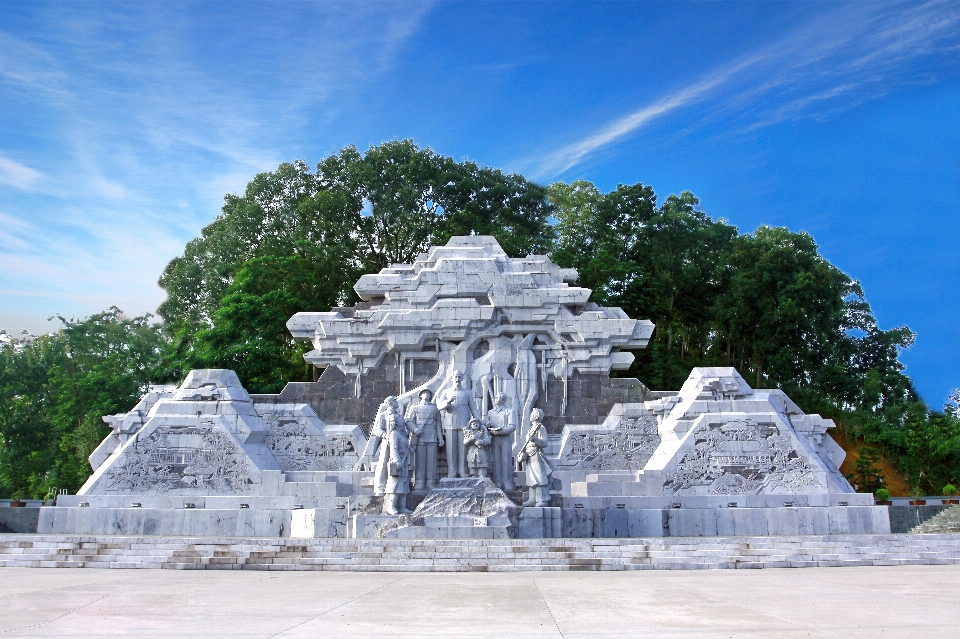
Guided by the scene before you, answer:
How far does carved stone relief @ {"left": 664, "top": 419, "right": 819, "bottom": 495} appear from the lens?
790 inches

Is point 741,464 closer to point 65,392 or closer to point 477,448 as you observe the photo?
point 477,448

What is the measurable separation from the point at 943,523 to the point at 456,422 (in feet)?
38.9

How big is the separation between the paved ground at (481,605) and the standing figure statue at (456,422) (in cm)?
546

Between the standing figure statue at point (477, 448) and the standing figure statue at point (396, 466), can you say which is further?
the standing figure statue at point (477, 448)

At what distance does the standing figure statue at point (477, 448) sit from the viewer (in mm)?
16422

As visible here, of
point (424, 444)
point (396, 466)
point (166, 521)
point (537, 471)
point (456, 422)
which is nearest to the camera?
point (396, 466)

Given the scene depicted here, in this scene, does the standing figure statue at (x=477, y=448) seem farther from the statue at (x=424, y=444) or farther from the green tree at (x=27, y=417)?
the green tree at (x=27, y=417)

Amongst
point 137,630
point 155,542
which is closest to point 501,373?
point 155,542

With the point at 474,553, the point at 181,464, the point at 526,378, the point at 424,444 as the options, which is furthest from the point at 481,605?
the point at 526,378

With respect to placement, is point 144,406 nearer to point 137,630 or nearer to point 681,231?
point 137,630

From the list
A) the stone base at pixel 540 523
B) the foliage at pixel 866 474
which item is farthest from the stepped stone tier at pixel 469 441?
the foliage at pixel 866 474

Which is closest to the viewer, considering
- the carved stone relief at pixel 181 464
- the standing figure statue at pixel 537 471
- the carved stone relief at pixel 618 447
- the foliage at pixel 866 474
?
the standing figure statue at pixel 537 471

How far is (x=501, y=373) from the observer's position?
22469 mm

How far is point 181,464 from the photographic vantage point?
20.6m
